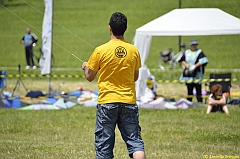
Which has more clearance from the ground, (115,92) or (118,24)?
(118,24)

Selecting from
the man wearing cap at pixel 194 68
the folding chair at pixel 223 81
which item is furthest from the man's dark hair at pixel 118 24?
the folding chair at pixel 223 81

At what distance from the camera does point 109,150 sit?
6.69 m

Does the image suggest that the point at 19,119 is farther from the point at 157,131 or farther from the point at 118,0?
the point at 118,0

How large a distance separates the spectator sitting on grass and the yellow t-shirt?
8.35m

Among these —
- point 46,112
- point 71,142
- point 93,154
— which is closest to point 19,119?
point 46,112

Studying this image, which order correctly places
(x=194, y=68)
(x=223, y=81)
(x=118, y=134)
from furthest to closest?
(x=223, y=81) → (x=194, y=68) → (x=118, y=134)

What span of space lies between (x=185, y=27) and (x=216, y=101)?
3.15 meters

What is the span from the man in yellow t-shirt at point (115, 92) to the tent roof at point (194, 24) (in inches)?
408

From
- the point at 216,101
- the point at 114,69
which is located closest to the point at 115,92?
the point at 114,69

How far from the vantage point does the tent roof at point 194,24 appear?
16891mm

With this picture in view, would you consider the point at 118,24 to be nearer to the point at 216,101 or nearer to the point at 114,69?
the point at 114,69

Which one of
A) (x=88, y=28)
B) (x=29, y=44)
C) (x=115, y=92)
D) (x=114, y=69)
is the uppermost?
(x=114, y=69)

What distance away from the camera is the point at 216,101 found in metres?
14.8

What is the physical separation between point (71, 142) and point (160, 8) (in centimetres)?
3429
